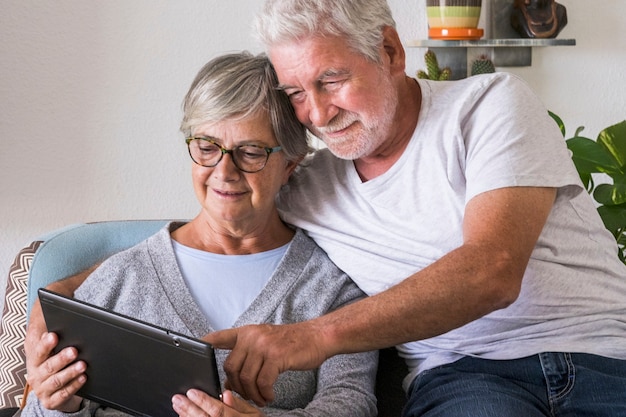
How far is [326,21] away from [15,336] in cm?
100

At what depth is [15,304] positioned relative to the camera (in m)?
2.11

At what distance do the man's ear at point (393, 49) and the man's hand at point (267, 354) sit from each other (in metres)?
0.63

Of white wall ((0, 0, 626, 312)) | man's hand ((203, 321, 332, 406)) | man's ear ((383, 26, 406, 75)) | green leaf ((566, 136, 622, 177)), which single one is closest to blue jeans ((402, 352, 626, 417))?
man's hand ((203, 321, 332, 406))

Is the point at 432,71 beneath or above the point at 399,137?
beneath

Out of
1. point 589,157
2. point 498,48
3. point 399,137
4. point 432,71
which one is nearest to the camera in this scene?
point 399,137

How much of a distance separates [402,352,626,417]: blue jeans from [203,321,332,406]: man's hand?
356 mm

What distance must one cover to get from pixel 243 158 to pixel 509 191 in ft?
1.76

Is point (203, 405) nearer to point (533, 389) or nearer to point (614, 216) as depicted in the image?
point (533, 389)

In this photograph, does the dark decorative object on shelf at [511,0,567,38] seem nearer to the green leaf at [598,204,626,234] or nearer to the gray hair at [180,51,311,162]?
the green leaf at [598,204,626,234]

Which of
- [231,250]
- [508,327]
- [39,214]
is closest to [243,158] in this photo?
[231,250]

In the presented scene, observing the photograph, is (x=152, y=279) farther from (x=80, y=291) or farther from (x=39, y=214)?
(x=39, y=214)

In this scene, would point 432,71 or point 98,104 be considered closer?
point 98,104

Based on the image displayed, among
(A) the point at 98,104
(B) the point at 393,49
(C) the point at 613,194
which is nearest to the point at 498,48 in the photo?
(C) the point at 613,194

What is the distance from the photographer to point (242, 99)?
1825 mm
